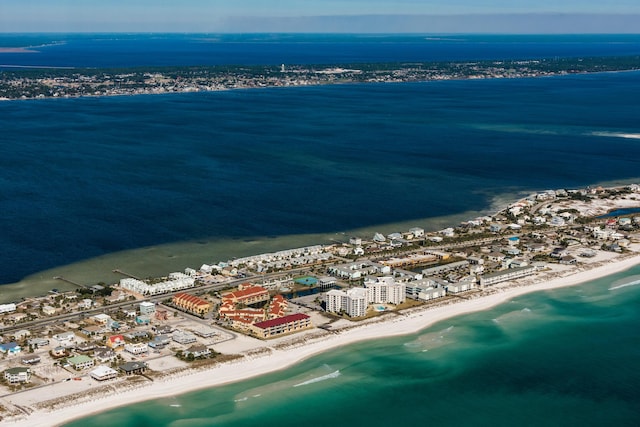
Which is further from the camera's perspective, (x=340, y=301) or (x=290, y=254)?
(x=290, y=254)

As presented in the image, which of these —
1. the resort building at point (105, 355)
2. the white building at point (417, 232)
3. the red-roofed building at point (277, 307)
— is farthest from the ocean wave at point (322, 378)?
the white building at point (417, 232)

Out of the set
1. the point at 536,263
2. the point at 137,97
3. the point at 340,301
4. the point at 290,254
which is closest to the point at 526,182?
the point at 536,263

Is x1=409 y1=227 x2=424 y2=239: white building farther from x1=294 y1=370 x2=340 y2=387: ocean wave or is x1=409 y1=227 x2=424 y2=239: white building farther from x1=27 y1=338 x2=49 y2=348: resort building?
x1=27 y1=338 x2=49 y2=348: resort building

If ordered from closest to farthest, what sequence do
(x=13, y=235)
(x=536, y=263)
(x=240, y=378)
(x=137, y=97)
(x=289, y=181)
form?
(x=240, y=378)
(x=536, y=263)
(x=13, y=235)
(x=289, y=181)
(x=137, y=97)

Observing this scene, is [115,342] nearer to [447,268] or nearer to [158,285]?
[158,285]

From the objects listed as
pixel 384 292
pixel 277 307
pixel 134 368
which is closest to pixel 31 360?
pixel 134 368

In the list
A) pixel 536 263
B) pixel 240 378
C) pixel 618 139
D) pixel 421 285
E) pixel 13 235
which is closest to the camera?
pixel 240 378

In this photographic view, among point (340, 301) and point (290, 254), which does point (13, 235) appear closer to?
point (290, 254)
